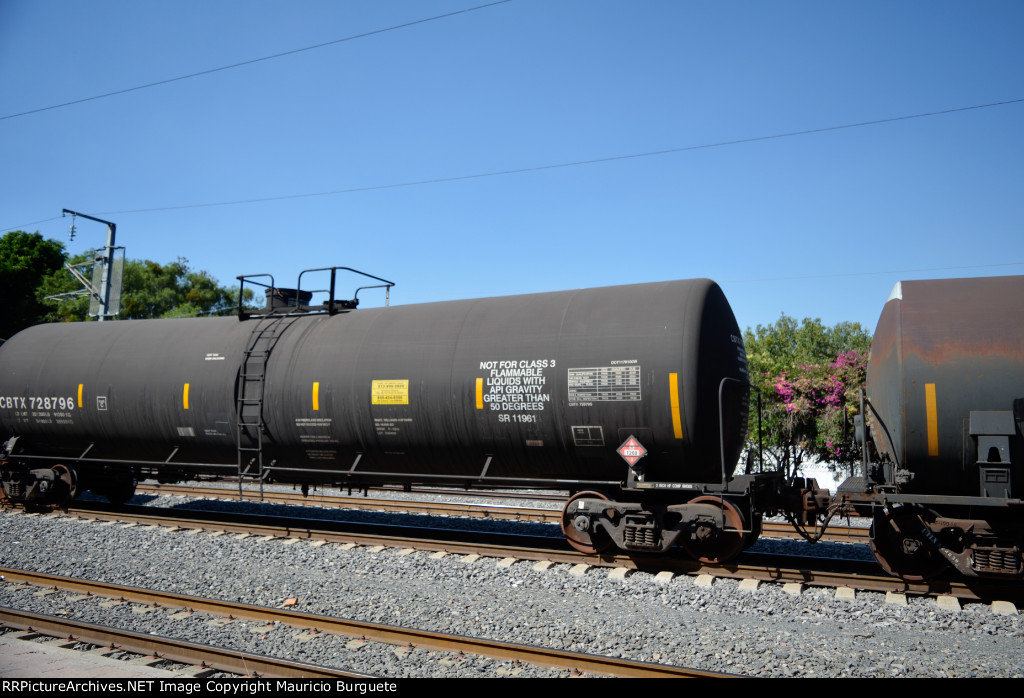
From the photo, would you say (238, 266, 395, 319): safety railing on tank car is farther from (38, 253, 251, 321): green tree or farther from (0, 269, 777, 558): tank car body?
(38, 253, 251, 321): green tree

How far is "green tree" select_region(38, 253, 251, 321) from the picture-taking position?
4190 centimetres

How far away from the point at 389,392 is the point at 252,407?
2.75 m

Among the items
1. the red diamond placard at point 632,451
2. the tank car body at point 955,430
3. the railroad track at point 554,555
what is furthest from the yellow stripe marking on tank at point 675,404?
the tank car body at point 955,430

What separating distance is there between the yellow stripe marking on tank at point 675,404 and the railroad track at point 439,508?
429 centimetres

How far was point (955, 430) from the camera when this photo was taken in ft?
25.4

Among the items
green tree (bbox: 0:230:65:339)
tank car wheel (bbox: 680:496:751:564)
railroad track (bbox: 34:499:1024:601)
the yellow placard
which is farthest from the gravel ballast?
green tree (bbox: 0:230:65:339)

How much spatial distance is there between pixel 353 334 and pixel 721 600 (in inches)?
271

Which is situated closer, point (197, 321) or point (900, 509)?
point (900, 509)

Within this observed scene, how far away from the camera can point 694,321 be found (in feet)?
30.1

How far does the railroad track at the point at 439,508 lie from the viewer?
1198 cm

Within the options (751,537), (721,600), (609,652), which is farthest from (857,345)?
(609,652)

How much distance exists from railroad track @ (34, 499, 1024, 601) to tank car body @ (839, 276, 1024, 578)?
37 centimetres

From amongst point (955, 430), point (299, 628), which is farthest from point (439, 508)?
point (955, 430)
